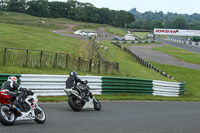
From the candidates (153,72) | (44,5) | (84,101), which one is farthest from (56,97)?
(44,5)

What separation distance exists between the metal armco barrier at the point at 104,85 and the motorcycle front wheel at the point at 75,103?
331 cm

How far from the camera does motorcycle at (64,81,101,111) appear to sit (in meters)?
12.7

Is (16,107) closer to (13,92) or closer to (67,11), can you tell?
(13,92)

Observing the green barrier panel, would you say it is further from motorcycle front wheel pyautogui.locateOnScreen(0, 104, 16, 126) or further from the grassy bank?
motorcycle front wheel pyautogui.locateOnScreen(0, 104, 16, 126)

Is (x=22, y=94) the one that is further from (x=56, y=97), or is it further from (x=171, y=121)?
(x=56, y=97)

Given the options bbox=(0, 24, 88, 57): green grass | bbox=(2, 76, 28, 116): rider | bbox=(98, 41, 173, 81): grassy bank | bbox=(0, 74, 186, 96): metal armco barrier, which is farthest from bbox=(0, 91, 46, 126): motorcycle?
bbox=(0, 24, 88, 57): green grass

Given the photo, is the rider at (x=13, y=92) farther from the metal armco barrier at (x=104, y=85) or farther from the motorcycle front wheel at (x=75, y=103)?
the metal armco barrier at (x=104, y=85)

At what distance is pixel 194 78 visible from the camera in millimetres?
36375

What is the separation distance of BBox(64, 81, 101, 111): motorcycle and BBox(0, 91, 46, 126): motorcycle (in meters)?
2.63

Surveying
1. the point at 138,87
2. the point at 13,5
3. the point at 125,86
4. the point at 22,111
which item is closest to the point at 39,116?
the point at 22,111

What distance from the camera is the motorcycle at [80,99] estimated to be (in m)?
12.7

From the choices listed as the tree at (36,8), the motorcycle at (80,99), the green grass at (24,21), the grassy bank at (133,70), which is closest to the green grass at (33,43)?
the grassy bank at (133,70)

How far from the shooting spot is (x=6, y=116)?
29.3 ft

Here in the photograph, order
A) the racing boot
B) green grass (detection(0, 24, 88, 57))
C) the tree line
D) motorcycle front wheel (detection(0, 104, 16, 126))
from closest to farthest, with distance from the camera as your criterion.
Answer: motorcycle front wheel (detection(0, 104, 16, 126)), the racing boot, green grass (detection(0, 24, 88, 57)), the tree line
